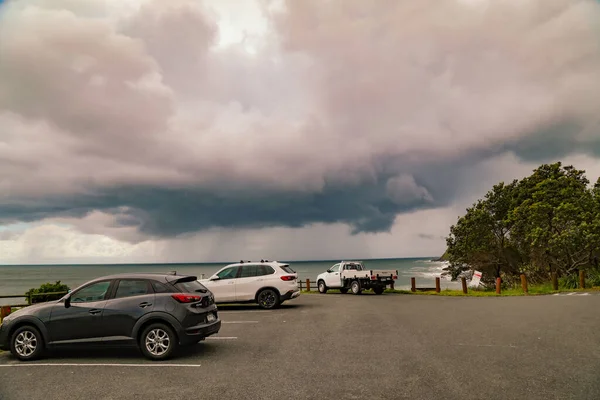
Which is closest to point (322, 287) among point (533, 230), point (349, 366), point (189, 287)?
point (533, 230)

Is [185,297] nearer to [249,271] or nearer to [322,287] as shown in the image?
[249,271]

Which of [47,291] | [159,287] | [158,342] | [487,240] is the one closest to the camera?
[158,342]

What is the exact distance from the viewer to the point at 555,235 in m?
29.0

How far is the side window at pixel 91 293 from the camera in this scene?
8.63m

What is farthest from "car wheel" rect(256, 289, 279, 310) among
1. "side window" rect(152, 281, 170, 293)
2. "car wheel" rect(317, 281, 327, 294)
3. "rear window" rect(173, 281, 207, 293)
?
"car wheel" rect(317, 281, 327, 294)

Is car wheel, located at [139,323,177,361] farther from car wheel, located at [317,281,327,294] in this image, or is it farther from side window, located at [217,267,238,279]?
car wheel, located at [317,281,327,294]

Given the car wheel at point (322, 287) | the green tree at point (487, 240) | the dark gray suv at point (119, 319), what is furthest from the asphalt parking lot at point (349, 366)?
the green tree at point (487, 240)

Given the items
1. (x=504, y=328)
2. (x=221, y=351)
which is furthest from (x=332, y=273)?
(x=221, y=351)

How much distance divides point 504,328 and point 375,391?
6.84 m

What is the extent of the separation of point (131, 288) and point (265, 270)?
30.2 ft

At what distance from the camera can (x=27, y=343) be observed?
8.58m

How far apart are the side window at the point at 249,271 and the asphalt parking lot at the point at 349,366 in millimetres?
5223

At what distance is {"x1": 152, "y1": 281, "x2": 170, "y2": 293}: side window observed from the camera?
8586 millimetres

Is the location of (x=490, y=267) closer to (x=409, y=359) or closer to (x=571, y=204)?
(x=571, y=204)
